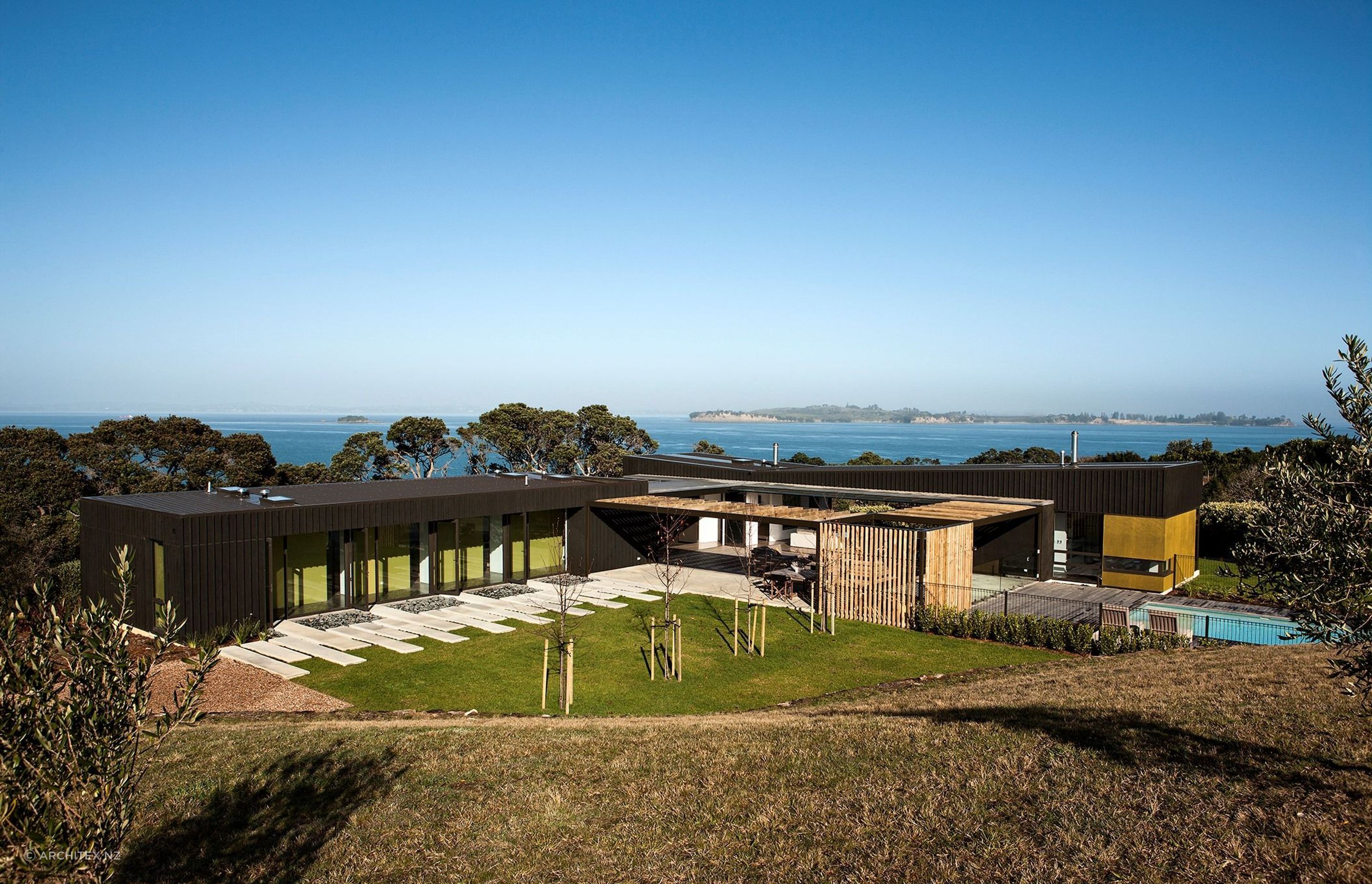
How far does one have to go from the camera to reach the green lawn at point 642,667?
36.4ft

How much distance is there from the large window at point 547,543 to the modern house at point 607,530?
0.04 metres

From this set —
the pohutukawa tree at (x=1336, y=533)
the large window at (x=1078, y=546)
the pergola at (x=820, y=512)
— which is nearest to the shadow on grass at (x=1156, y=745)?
the pohutukawa tree at (x=1336, y=533)

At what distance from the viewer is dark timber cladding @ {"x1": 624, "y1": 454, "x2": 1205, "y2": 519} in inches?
758

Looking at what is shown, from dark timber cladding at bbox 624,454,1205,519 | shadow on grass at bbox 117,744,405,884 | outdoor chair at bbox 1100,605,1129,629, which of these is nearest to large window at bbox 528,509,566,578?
dark timber cladding at bbox 624,454,1205,519

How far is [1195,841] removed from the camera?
478 cm

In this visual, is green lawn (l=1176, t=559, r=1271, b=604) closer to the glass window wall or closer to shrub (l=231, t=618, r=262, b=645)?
the glass window wall

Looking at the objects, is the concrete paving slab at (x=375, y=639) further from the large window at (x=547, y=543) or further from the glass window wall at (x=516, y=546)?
the large window at (x=547, y=543)

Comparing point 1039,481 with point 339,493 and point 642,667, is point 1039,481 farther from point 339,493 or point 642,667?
point 339,493

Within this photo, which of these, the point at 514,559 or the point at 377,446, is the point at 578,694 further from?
the point at 377,446

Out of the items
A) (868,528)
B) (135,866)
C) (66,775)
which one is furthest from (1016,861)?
(868,528)

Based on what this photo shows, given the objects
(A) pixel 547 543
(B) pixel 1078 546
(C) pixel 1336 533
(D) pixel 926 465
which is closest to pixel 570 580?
(A) pixel 547 543

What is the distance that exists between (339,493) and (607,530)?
6455 millimetres

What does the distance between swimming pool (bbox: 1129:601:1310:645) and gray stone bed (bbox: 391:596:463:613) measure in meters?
13.1

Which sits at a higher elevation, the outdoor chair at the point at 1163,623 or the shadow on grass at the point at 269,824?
the shadow on grass at the point at 269,824
